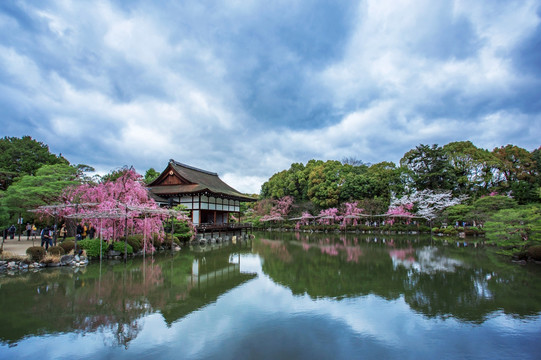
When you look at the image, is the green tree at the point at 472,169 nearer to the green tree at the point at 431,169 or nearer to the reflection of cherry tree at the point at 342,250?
the green tree at the point at 431,169

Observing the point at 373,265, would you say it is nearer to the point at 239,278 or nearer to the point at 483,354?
the point at 239,278

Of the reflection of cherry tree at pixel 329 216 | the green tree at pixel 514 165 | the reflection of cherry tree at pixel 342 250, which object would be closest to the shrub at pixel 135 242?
the reflection of cherry tree at pixel 342 250

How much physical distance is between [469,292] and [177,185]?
22.3m

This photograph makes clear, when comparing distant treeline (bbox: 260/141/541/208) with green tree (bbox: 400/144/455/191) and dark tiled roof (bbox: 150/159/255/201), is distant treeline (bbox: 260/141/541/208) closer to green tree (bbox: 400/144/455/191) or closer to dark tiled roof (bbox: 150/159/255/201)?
green tree (bbox: 400/144/455/191)

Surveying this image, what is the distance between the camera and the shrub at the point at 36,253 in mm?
10670

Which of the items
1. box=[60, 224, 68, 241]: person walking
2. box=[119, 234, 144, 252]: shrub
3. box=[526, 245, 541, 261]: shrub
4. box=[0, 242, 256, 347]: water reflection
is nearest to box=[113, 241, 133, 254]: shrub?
box=[119, 234, 144, 252]: shrub

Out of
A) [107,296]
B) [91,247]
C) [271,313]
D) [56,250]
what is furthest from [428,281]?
[56,250]

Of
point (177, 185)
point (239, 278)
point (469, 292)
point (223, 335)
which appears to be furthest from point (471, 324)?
point (177, 185)

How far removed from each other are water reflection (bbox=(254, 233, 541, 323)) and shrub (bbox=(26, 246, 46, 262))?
28.0ft

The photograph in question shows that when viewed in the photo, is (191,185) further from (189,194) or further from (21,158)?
(21,158)

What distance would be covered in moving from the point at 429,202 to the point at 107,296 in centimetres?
3000

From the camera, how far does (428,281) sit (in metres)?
9.29

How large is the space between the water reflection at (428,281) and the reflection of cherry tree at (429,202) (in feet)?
49.2

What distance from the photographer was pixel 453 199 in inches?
1123
